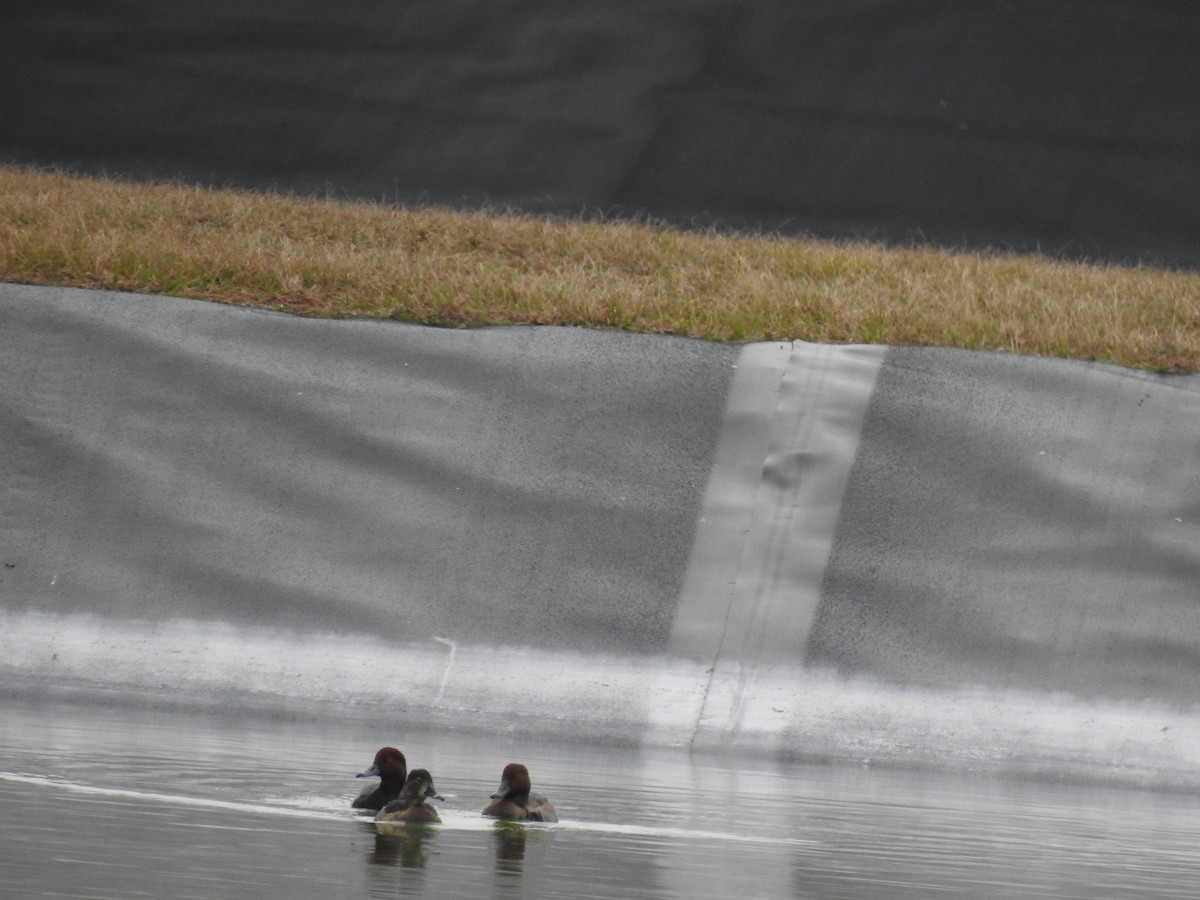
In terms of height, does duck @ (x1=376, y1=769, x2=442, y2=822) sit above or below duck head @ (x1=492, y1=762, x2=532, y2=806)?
below

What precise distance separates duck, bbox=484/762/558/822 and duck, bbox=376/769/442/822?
0.24 meters

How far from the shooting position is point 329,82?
20859 millimetres

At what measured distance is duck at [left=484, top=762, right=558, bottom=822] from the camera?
754 centimetres

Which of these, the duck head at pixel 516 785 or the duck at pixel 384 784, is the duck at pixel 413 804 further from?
the duck head at pixel 516 785

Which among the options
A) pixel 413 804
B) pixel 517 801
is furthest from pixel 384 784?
pixel 517 801

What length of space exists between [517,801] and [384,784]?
1.81 ft

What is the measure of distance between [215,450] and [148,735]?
9.75 ft

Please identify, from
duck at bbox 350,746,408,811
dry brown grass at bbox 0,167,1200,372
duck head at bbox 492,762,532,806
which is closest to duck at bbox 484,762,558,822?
duck head at bbox 492,762,532,806

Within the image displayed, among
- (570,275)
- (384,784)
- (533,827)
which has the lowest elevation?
(533,827)

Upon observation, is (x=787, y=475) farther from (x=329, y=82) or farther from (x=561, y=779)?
(x=329, y=82)

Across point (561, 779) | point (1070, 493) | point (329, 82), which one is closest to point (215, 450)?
point (561, 779)

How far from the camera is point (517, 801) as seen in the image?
756 centimetres

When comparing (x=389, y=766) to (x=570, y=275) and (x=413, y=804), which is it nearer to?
(x=413, y=804)

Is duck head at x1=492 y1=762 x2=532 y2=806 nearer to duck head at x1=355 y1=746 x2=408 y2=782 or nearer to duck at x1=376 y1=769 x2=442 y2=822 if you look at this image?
duck at x1=376 y1=769 x2=442 y2=822
